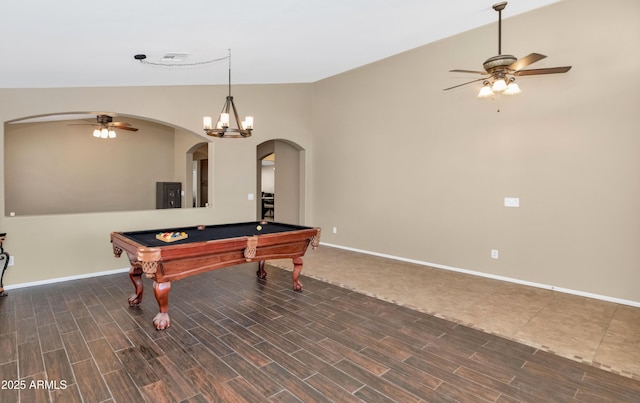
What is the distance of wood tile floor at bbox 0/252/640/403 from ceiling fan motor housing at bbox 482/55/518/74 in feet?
8.98

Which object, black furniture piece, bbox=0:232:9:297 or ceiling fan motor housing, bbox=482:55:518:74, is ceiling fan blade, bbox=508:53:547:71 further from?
black furniture piece, bbox=0:232:9:297

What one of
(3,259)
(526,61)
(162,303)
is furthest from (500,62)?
(3,259)

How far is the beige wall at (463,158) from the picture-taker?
403 centimetres

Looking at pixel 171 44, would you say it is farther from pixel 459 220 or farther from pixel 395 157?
pixel 459 220

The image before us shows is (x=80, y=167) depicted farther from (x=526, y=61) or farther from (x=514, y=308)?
Answer: (x=514, y=308)

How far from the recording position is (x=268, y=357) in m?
2.65

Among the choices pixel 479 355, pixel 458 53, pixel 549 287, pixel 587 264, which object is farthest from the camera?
pixel 458 53

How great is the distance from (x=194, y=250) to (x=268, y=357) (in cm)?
121

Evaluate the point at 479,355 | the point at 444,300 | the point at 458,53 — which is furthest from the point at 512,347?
the point at 458,53

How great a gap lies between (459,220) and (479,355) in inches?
115

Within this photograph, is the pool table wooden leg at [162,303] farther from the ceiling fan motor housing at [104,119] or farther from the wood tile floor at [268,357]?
the ceiling fan motor housing at [104,119]

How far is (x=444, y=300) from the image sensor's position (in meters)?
4.00

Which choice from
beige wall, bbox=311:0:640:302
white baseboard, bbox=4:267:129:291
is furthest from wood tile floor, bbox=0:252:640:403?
beige wall, bbox=311:0:640:302

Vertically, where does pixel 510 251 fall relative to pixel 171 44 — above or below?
below
